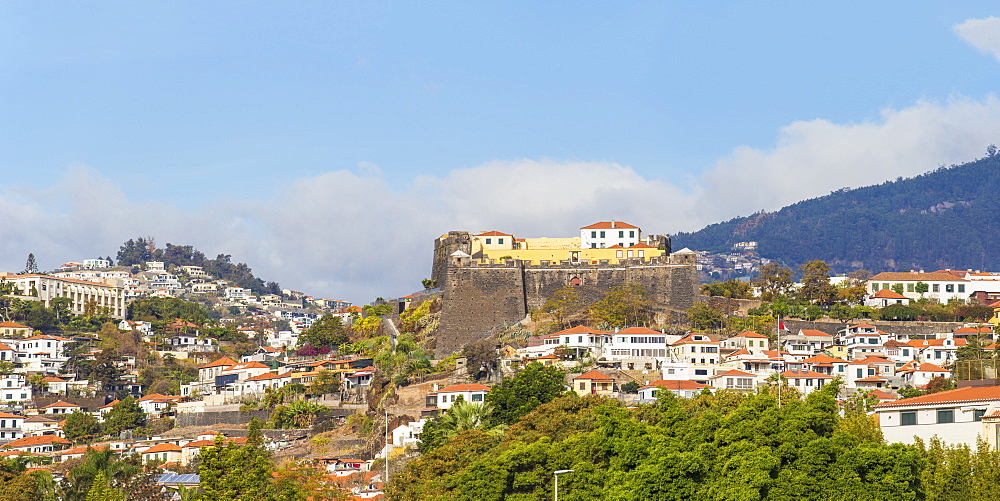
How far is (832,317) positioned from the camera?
86438 millimetres

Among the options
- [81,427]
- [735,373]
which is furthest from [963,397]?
[81,427]

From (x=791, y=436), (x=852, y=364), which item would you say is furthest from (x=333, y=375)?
(x=791, y=436)

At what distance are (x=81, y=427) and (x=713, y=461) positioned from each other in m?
52.7

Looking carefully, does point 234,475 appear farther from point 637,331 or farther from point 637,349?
point 637,331

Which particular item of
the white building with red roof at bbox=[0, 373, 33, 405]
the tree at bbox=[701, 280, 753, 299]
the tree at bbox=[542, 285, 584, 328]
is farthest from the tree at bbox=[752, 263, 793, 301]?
the white building with red roof at bbox=[0, 373, 33, 405]

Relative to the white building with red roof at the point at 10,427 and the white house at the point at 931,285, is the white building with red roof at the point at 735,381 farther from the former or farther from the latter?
the white building with red roof at the point at 10,427

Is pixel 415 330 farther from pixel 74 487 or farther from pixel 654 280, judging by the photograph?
pixel 74 487

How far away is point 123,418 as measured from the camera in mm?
A: 85562

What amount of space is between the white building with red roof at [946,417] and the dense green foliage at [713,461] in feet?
2.71

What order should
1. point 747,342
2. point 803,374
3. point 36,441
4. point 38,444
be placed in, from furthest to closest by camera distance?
point 36,441 < point 38,444 < point 747,342 < point 803,374

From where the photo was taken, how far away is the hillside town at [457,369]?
64938mm

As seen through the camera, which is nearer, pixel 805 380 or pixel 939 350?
pixel 805 380

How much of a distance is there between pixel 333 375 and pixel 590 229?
18887 millimetres

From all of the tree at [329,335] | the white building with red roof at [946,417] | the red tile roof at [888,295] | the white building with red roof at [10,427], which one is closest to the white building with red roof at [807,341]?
the red tile roof at [888,295]
